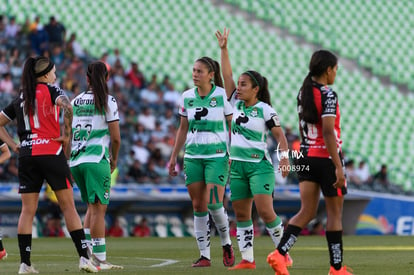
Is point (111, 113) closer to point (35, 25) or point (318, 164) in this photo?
point (318, 164)

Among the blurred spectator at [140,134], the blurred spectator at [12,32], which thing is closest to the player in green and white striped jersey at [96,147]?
the blurred spectator at [140,134]

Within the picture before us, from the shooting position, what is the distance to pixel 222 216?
1085 cm

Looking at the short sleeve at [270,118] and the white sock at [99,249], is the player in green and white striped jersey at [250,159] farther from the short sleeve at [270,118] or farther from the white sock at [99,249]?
the white sock at [99,249]

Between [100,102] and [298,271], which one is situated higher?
[100,102]

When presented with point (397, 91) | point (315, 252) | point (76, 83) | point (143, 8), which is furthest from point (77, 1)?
point (315, 252)

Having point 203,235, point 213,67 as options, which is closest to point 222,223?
point 203,235

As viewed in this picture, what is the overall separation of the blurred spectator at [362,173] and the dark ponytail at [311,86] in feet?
56.0

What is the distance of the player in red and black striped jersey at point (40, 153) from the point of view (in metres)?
9.50

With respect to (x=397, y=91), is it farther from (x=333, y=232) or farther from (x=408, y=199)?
(x=333, y=232)

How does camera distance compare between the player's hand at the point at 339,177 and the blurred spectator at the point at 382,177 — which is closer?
the player's hand at the point at 339,177

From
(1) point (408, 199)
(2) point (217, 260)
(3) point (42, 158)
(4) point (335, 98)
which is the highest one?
(4) point (335, 98)

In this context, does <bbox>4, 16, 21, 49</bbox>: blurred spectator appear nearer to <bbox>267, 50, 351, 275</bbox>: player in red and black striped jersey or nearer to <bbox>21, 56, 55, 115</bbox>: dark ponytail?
<bbox>21, 56, 55, 115</bbox>: dark ponytail

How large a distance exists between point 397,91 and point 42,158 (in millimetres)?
22873

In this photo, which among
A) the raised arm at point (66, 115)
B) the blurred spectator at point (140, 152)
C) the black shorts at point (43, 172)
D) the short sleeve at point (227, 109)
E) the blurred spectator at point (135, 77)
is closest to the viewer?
the raised arm at point (66, 115)
